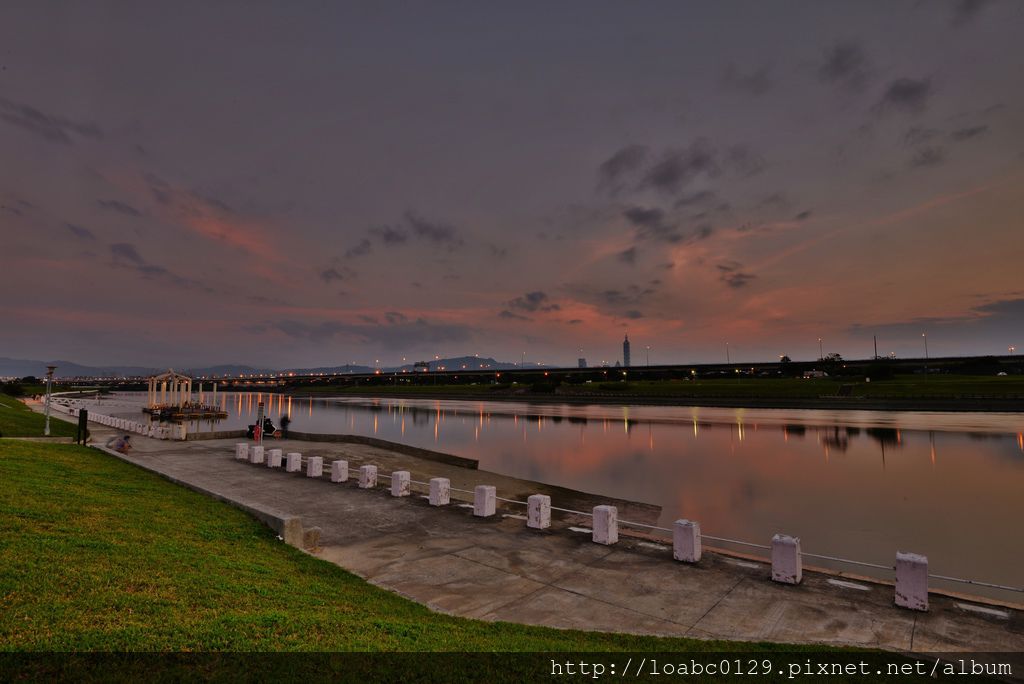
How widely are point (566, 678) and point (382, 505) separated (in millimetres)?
13680

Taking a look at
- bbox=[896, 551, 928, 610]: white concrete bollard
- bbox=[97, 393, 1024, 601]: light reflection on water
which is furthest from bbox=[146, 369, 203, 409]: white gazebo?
bbox=[896, 551, 928, 610]: white concrete bollard

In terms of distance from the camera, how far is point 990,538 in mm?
20172

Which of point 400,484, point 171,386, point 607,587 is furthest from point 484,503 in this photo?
point 171,386

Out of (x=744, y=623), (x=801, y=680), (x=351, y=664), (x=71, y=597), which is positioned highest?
(x=71, y=597)

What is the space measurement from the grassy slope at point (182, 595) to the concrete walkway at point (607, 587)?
47.9 inches

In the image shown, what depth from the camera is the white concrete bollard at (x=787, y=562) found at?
11.3 m

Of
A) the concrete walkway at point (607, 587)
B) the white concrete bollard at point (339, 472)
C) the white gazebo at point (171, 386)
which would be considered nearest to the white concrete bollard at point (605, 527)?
the concrete walkway at point (607, 587)

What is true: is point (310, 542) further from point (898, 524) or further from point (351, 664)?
point (898, 524)

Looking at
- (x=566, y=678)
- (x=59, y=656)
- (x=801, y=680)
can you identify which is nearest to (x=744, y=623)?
(x=801, y=680)

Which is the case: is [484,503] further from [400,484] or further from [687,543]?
[687,543]

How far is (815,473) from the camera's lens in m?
34.7

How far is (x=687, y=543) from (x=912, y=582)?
445 cm

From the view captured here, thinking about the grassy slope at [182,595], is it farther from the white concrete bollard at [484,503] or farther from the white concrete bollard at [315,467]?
the white concrete bollard at [315,467]

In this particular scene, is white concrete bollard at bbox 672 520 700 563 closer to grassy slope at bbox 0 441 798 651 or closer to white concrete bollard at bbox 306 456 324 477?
grassy slope at bbox 0 441 798 651
